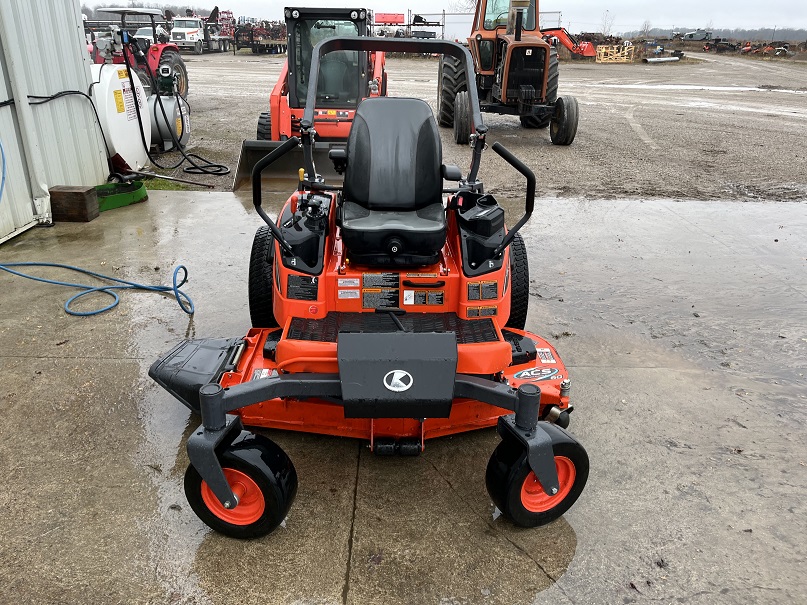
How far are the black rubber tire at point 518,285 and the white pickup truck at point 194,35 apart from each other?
93.4 feet

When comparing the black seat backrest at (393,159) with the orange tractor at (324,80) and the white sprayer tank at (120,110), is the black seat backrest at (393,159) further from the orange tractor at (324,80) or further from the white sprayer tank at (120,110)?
the white sprayer tank at (120,110)

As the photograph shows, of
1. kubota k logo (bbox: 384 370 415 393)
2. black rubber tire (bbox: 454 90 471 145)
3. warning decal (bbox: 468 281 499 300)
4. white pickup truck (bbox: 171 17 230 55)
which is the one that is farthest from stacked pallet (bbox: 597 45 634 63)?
kubota k logo (bbox: 384 370 415 393)

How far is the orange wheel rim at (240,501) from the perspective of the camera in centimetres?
242

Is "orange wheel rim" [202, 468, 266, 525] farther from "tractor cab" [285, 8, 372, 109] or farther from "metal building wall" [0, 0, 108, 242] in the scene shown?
"tractor cab" [285, 8, 372, 109]

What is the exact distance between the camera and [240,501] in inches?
96.7

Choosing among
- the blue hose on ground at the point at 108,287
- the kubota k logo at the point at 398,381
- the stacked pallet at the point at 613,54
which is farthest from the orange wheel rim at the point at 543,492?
the stacked pallet at the point at 613,54

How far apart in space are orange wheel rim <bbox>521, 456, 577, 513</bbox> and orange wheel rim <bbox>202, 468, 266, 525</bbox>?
98cm

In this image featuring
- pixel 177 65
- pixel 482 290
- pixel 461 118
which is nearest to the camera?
pixel 482 290

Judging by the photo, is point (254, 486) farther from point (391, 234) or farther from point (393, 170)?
point (393, 170)

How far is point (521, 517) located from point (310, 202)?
1761mm

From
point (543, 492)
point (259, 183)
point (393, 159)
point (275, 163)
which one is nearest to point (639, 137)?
point (275, 163)

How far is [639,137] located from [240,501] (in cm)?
1053

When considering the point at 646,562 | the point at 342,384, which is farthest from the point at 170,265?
the point at 646,562

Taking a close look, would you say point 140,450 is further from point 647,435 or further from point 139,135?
point 139,135
